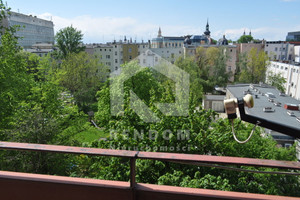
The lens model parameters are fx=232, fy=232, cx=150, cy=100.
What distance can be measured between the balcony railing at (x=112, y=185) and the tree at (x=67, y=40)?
3495 centimetres

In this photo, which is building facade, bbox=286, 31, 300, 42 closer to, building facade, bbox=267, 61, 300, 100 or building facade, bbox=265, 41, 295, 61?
building facade, bbox=265, 41, 295, 61

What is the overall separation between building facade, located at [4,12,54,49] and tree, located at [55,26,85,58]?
30234 mm

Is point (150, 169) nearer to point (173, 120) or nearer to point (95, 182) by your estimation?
point (173, 120)

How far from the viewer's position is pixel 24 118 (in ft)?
25.9

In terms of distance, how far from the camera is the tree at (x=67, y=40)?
112ft

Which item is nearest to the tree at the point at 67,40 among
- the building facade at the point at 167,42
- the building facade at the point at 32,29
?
the building facade at the point at 32,29

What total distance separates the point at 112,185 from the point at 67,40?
36137 mm

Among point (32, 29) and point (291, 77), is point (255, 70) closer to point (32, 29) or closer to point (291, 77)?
point (291, 77)

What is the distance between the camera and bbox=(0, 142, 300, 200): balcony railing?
5.31 feet

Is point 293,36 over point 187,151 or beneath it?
over

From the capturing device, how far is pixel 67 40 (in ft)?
113

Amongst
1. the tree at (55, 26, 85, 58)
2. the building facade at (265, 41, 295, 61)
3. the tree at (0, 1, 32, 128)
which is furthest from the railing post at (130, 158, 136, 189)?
the building facade at (265, 41, 295, 61)

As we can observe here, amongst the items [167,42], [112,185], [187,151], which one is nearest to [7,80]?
[187,151]

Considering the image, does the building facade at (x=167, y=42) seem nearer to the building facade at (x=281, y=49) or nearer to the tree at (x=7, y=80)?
the building facade at (x=281, y=49)
